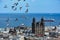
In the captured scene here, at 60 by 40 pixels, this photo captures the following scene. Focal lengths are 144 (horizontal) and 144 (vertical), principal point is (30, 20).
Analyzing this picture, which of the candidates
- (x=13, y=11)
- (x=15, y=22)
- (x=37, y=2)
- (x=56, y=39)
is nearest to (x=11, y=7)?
(x=13, y=11)

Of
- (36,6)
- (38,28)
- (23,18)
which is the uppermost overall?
(36,6)

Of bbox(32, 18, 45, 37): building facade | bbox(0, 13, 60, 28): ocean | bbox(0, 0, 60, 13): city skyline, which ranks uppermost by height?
bbox(0, 0, 60, 13): city skyline

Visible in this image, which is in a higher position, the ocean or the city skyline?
the city skyline

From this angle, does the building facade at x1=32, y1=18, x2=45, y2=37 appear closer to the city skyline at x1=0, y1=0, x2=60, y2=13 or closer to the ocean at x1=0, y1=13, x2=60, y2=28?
the ocean at x1=0, y1=13, x2=60, y2=28

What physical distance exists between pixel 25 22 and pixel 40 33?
0.77 ft

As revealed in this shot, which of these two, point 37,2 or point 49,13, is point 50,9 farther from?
point 37,2

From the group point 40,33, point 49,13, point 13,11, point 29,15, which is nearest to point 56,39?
point 40,33

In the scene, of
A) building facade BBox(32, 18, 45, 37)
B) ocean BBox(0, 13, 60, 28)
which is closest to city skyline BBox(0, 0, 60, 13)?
ocean BBox(0, 13, 60, 28)

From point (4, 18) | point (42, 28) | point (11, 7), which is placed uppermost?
point (11, 7)

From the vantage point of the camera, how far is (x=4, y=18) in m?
1.80

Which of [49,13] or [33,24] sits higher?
[49,13]

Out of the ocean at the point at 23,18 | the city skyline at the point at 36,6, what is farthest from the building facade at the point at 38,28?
the city skyline at the point at 36,6

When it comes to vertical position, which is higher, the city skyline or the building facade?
the city skyline

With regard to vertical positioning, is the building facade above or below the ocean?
below
